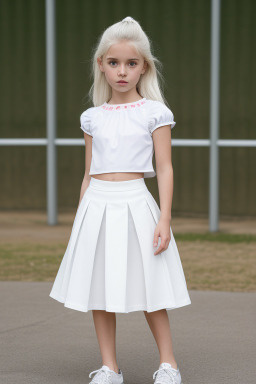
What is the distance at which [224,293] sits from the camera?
19.4 feet

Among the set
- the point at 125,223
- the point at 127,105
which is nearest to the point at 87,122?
the point at 127,105

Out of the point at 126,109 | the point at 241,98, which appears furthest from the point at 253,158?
the point at 126,109

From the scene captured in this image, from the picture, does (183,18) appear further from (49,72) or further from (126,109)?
(126,109)

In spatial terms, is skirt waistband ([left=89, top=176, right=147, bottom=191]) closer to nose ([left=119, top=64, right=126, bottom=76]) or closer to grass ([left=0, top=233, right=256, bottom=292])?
nose ([left=119, top=64, right=126, bottom=76])

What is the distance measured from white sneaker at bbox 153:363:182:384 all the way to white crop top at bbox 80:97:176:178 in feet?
2.99

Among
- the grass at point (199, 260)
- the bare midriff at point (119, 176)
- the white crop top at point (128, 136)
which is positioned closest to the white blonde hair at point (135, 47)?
the white crop top at point (128, 136)

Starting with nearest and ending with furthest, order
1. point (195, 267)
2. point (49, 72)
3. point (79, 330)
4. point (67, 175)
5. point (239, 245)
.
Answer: point (79, 330), point (195, 267), point (239, 245), point (49, 72), point (67, 175)

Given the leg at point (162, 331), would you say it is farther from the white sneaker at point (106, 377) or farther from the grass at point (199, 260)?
the grass at point (199, 260)

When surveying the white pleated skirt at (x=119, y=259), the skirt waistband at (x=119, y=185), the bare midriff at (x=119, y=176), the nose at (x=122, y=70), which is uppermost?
the nose at (x=122, y=70)

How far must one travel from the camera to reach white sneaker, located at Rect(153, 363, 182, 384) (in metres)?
3.76

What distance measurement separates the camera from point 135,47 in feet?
12.4

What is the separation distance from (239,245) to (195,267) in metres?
1.31

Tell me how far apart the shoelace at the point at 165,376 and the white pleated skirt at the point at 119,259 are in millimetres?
332

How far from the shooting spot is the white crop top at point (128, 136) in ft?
12.4
